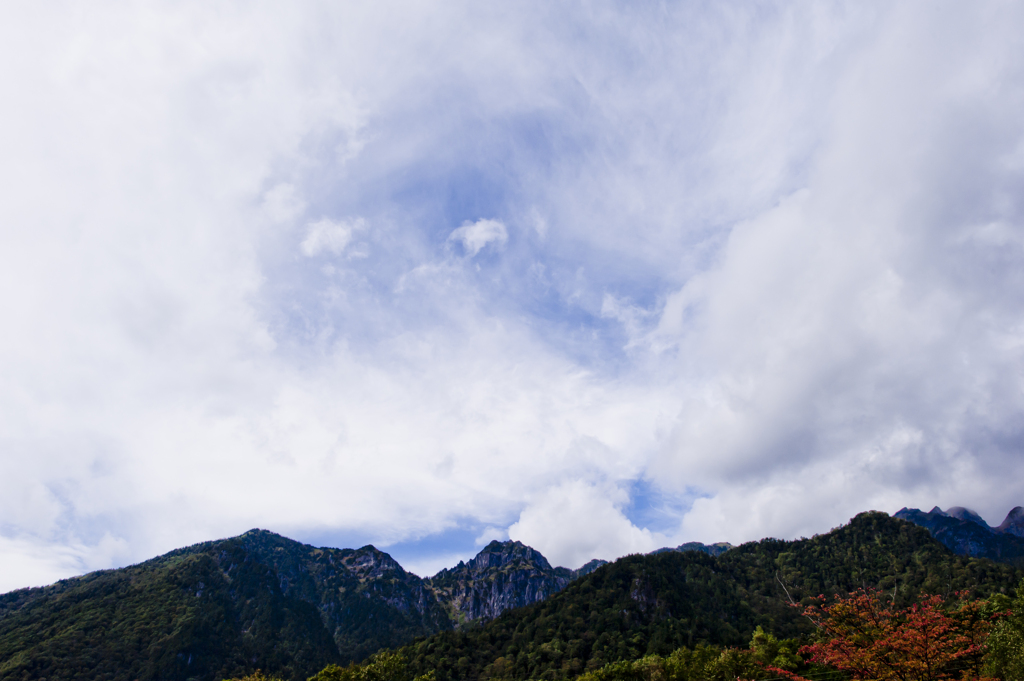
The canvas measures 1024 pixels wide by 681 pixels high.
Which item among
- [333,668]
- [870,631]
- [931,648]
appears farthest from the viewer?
[333,668]

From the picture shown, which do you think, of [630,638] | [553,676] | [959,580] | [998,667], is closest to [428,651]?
[553,676]

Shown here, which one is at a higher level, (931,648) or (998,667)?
(931,648)

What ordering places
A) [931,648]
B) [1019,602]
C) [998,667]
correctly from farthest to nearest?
[1019,602] < [998,667] < [931,648]

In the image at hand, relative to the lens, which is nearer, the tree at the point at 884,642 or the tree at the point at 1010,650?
the tree at the point at 884,642

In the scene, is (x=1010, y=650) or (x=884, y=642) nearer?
(x=884, y=642)

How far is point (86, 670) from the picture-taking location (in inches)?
7618

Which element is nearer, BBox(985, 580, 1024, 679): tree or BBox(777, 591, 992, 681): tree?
BBox(777, 591, 992, 681): tree

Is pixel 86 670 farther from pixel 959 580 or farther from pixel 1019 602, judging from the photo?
pixel 959 580

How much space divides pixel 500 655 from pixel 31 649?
630 ft

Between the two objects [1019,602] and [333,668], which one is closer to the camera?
[1019,602]

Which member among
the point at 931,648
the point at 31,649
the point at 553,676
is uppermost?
the point at 31,649

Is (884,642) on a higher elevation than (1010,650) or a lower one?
higher

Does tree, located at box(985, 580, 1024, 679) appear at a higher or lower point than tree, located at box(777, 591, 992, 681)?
lower

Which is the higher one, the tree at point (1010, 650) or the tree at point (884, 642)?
the tree at point (884, 642)
